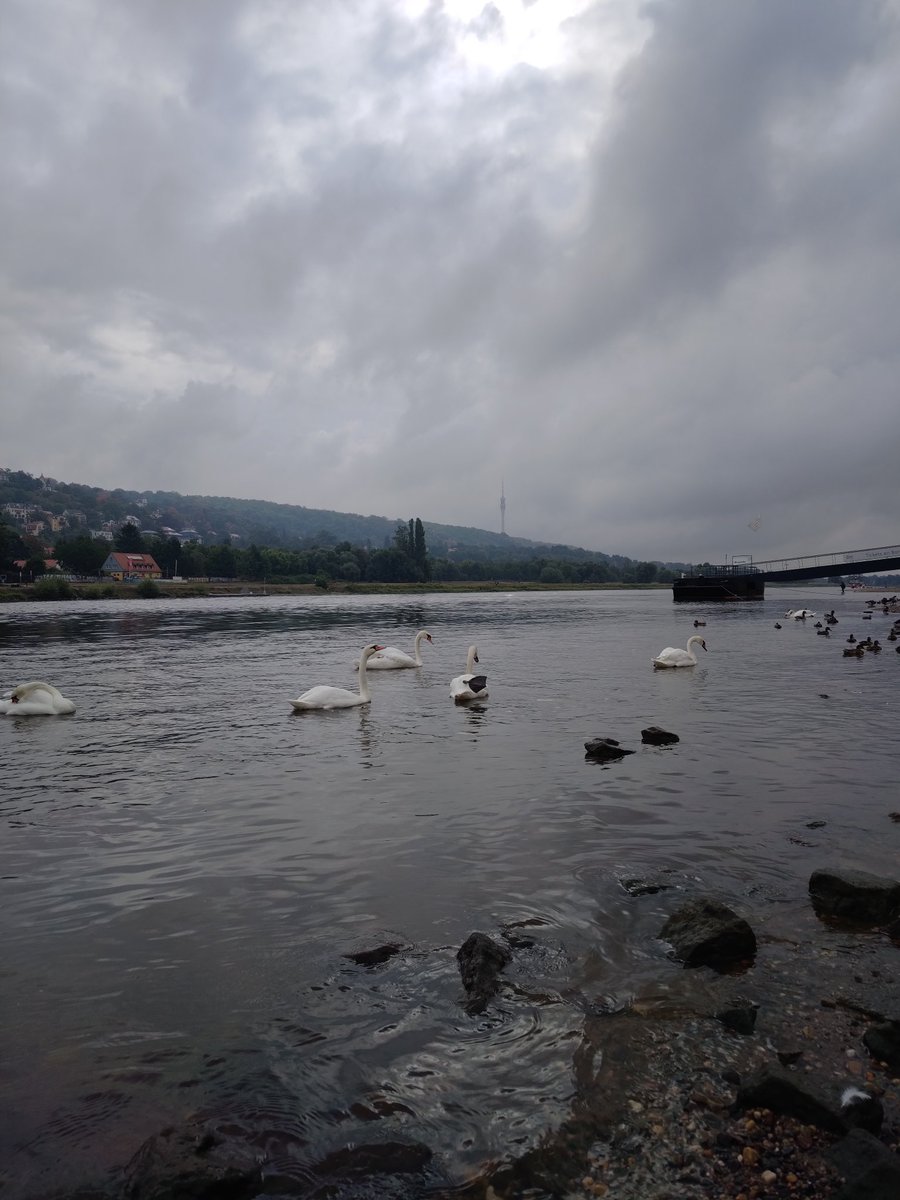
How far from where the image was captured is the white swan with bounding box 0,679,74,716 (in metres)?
17.0

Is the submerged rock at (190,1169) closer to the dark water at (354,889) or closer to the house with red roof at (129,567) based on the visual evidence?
the dark water at (354,889)

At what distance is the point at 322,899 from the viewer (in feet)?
22.9

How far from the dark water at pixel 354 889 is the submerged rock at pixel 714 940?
0.70ft

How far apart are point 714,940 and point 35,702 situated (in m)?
16.3

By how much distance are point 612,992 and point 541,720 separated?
36.3ft

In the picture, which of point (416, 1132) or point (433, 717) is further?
point (433, 717)

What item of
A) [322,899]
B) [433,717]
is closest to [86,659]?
[433,717]

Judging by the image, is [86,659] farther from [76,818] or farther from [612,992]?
[612,992]

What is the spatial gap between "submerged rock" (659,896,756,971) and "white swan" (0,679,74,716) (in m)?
15.6

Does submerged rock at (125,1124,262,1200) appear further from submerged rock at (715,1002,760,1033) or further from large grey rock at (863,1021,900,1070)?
large grey rock at (863,1021,900,1070)

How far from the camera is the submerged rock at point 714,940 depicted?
18.4 feet

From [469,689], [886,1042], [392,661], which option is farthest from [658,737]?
[392,661]

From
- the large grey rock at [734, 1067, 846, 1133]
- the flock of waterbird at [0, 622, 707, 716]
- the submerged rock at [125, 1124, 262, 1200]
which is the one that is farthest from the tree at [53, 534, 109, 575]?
the large grey rock at [734, 1067, 846, 1133]

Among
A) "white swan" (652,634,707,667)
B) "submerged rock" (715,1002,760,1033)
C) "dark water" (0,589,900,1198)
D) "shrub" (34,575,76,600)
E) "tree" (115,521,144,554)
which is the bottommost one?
"dark water" (0,589,900,1198)
